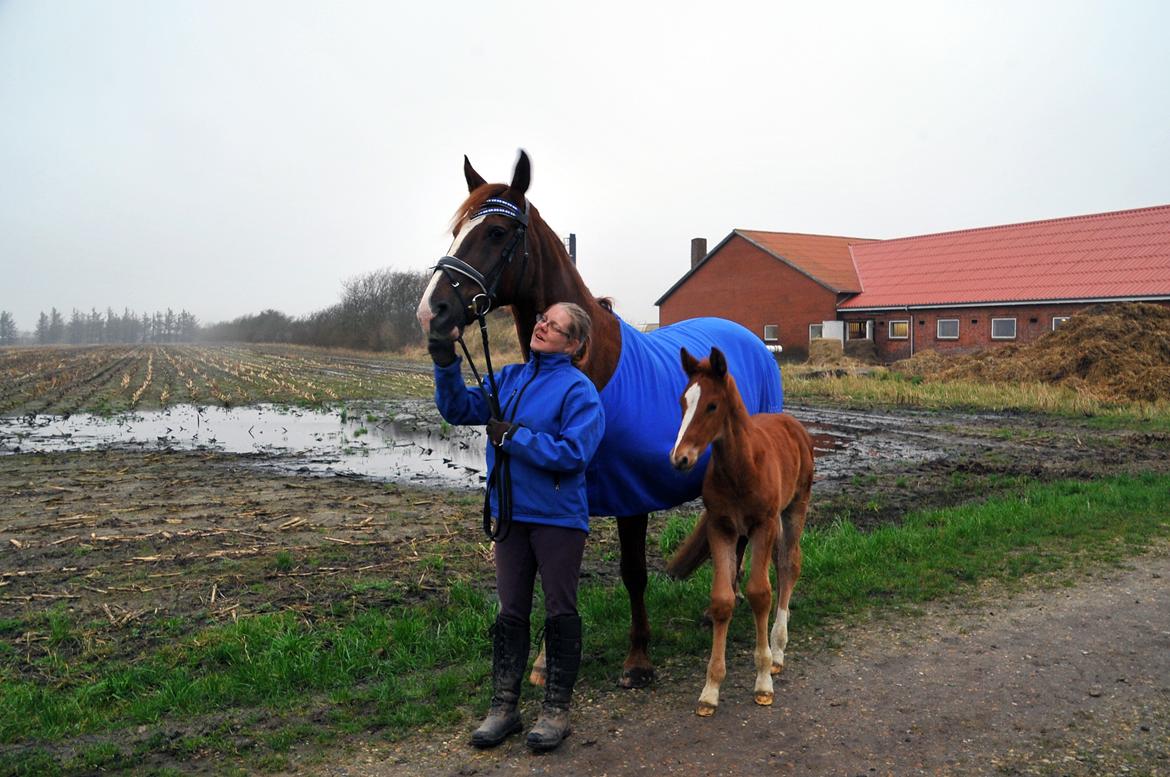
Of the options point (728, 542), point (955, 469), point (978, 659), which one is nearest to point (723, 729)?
point (728, 542)

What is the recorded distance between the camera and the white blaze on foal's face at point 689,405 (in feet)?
13.3

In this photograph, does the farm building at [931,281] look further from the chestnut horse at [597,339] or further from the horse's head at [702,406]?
the horse's head at [702,406]

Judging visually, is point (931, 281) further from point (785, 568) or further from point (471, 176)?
point (471, 176)

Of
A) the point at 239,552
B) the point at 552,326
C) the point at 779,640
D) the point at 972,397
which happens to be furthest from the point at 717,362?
the point at 972,397

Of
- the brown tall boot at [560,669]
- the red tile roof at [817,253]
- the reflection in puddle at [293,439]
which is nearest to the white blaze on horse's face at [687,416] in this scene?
the brown tall boot at [560,669]

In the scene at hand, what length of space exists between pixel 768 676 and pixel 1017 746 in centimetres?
117

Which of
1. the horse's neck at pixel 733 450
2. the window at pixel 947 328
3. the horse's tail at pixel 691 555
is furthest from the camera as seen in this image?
the window at pixel 947 328

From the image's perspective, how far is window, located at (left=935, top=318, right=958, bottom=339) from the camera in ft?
109

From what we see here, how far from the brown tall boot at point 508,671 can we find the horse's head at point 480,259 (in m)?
1.43

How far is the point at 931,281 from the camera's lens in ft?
115

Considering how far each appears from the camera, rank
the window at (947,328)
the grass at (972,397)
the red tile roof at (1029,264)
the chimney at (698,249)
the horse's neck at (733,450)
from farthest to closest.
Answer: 1. the chimney at (698,249)
2. the window at (947,328)
3. the red tile roof at (1029,264)
4. the grass at (972,397)
5. the horse's neck at (733,450)

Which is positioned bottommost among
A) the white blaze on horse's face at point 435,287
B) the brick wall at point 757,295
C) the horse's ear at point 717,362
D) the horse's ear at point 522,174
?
the horse's ear at point 717,362

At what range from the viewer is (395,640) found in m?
5.20

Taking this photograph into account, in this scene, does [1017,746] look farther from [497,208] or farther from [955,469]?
[955,469]
